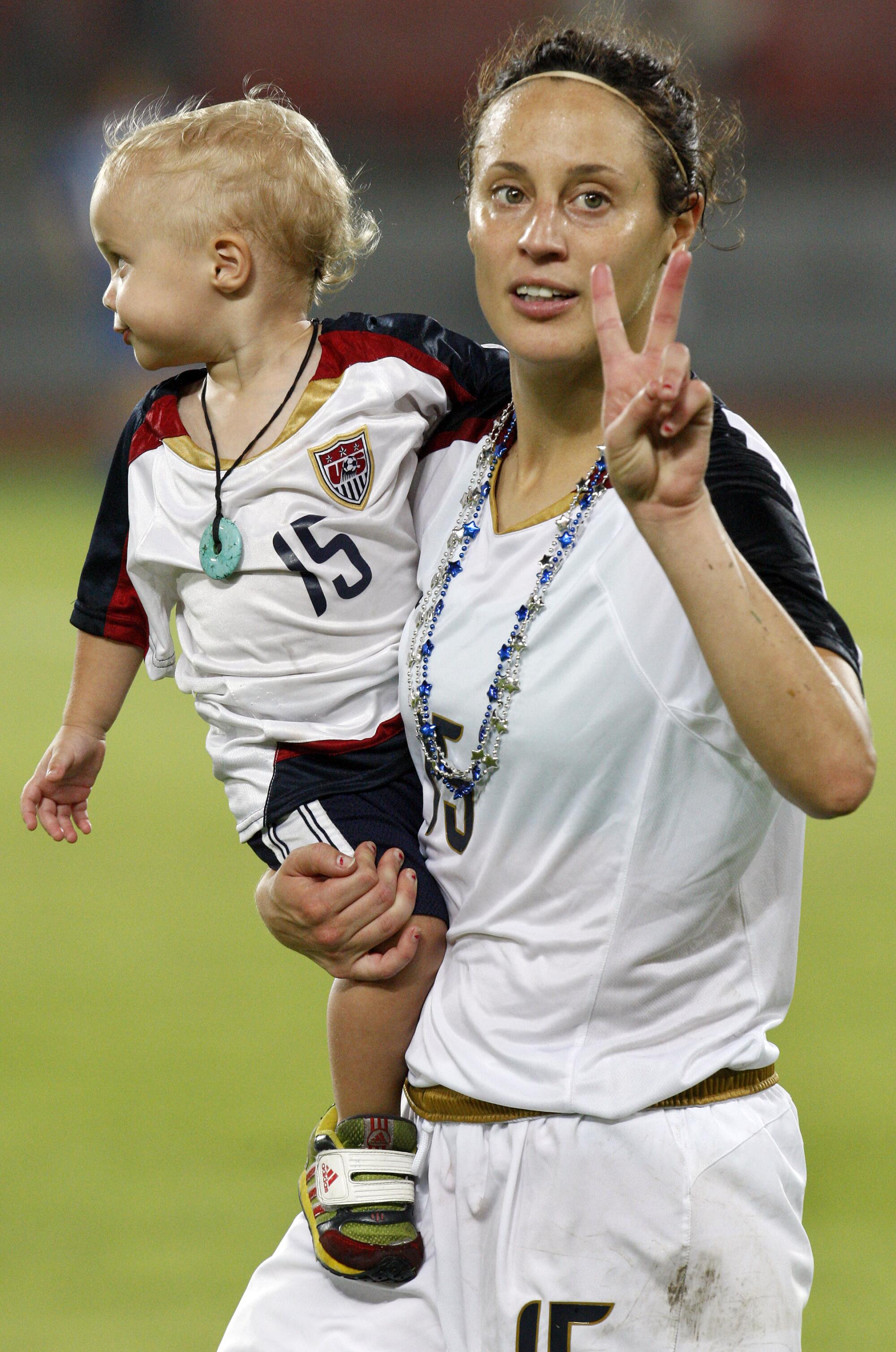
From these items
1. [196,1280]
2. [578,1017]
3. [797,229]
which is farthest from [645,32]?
[797,229]

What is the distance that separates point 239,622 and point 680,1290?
89 cm

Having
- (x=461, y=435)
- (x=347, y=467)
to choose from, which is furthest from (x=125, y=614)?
(x=461, y=435)

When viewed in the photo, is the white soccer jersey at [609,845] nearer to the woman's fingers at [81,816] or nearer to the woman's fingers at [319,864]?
the woman's fingers at [319,864]

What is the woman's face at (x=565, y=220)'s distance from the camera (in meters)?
1.57

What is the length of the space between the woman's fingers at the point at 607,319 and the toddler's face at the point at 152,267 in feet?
2.27

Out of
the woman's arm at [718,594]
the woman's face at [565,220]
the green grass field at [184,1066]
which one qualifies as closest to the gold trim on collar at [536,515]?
the woman's face at [565,220]

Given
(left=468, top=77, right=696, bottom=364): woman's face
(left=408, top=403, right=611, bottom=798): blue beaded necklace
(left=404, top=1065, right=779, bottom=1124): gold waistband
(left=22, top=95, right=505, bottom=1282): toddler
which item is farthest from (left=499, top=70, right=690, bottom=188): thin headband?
(left=404, top=1065, right=779, bottom=1124): gold waistband

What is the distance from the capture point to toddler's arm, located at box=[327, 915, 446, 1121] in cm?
181

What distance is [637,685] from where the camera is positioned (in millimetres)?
1464

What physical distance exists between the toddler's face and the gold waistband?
96 centimetres

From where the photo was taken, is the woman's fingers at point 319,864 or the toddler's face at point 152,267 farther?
the toddler's face at point 152,267

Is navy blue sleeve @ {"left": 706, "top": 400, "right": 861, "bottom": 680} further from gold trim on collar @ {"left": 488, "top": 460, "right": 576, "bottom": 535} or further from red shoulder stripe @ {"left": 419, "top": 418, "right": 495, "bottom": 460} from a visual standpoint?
red shoulder stripe @ {"left": 419, "top": 418, "right": 495, "bottom": 460}

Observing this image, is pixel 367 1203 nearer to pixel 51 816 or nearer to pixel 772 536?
pixel 51 816

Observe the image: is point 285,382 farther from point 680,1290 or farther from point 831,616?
point 680,1290
